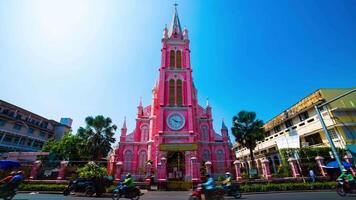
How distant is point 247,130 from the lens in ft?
Result: 85.0

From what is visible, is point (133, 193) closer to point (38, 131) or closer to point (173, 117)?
point (173, 117)

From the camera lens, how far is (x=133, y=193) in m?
9.33

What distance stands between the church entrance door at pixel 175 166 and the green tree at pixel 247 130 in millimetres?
9276

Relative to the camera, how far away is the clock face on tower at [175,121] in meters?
24.1

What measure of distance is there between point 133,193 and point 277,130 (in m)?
31.5

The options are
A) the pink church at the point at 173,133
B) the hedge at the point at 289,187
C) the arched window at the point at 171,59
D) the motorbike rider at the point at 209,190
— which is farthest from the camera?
the arched window at the point at 171,59

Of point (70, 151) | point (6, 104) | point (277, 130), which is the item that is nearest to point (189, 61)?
point (277, 130)

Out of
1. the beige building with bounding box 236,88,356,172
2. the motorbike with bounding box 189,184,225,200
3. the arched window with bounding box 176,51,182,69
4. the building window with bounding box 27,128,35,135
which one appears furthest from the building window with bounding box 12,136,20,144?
the beige building with bounding box 236,88,356,172

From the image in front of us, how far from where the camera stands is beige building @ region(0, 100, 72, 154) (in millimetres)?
30267

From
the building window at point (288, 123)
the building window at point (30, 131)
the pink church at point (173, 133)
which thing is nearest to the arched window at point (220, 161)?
the pink church at point (173, 133)

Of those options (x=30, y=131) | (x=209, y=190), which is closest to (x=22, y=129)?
(x=30, y=131)

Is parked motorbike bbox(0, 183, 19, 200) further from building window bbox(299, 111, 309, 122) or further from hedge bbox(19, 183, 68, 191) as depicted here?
building window bbox(299, 111, 309, 122)

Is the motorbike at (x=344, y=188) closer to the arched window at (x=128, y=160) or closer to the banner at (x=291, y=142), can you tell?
the banner at (x=291, y=142)

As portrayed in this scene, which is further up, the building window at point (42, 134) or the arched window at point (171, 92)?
the arched window at point (171, 92)
